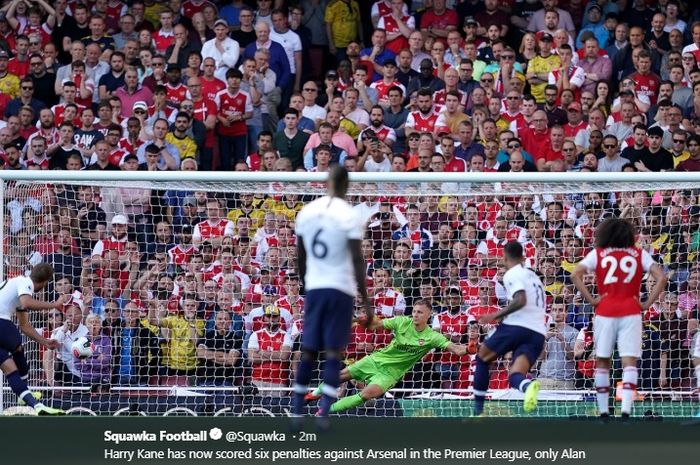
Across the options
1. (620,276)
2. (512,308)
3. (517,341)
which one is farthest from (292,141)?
(620,276)

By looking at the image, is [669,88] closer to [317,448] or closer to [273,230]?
[273,230]

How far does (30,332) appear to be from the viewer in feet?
44.1

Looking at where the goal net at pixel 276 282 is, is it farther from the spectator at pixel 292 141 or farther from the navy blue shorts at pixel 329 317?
the navy blue shorts at pixel 329 317

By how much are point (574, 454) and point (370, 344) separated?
146 inches

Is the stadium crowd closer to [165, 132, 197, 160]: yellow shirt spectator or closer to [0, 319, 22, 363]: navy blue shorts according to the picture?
[165, 132, 197, 160]: yellow shirt spectator

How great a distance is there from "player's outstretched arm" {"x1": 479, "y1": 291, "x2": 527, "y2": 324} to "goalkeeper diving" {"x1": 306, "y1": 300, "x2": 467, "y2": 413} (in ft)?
6.10

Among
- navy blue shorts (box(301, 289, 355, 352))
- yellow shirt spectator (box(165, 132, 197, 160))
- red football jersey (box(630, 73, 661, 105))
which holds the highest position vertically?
red football jersey (box(630, 73, 661, 105))

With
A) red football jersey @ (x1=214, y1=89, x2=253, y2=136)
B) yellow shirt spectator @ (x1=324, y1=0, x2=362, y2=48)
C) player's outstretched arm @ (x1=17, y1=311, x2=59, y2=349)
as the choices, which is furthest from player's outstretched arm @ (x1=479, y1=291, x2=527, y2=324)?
yellow shirt spectator @ (x1=324, y1=0, x2=362, y2=48)

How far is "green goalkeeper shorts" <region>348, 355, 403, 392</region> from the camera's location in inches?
539

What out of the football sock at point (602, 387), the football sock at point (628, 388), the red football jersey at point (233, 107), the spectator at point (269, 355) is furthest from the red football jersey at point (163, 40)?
the football sock at point (628, 388)

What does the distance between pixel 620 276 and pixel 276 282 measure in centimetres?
413

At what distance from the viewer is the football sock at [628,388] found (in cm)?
1169

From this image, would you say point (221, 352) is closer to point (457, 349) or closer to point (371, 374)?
point (371, 374)

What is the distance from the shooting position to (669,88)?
57.8 ft
